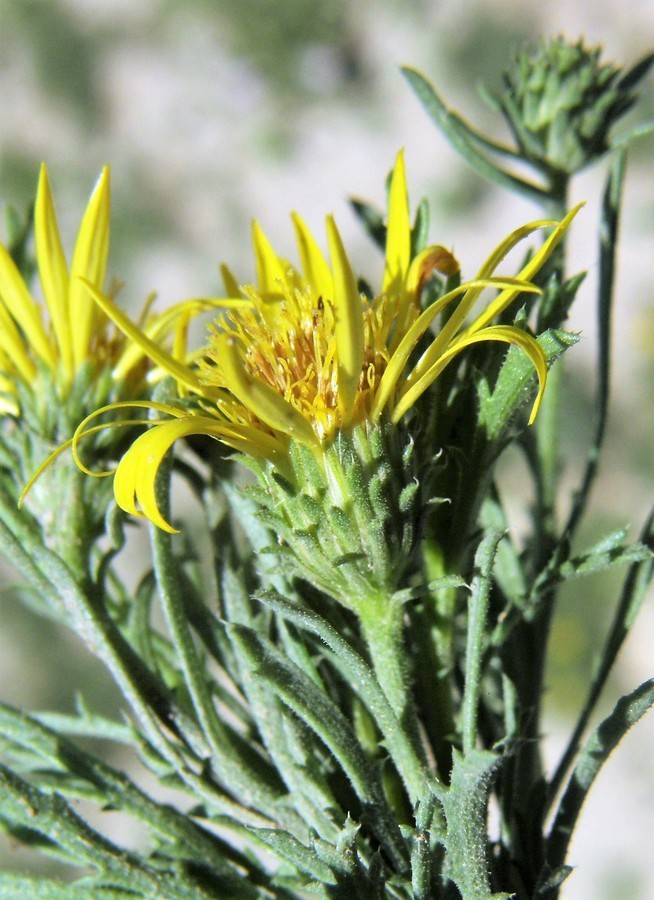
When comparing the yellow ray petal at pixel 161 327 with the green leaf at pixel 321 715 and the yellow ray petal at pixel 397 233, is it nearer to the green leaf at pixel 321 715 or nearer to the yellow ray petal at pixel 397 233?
the yellow ray petal at pixel 397 233

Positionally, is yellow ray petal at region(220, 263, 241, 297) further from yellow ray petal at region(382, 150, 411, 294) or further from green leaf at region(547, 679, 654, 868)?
green leaf at region(547, 679, 654, 868)

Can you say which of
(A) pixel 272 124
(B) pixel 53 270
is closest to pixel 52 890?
(B) pixel 53 270

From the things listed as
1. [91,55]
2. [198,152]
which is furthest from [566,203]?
[91,55]

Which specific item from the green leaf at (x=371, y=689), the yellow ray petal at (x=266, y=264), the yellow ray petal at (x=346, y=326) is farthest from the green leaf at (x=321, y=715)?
the yellow ray petal at (x=266, y=264)

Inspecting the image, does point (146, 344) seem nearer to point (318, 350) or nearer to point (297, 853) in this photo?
point (318, 350)

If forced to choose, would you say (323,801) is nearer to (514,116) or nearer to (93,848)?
(93,848)

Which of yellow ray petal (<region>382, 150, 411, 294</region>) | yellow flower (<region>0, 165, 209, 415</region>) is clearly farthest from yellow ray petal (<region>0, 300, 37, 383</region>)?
yellow ray petal (<region>382, 150, 411, 294</region>)

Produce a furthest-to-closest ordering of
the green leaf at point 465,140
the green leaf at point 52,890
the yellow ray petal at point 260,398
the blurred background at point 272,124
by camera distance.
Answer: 1. the blurred background at point 272,124
2. the green leaf at point 465,140
3. the green leaf at point 52,890
4. the yellow ray petal at point 260,398
